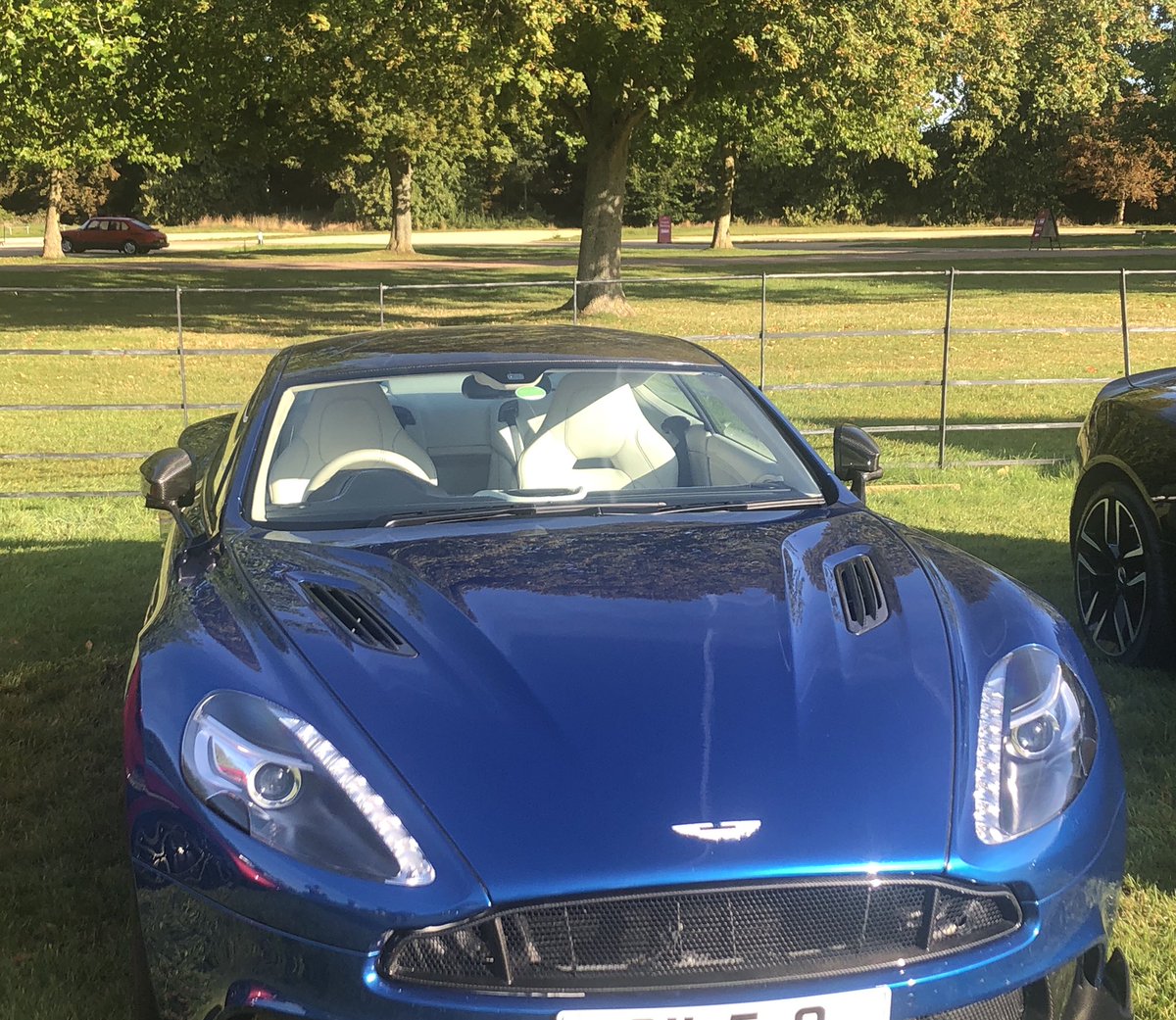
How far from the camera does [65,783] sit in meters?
4.76

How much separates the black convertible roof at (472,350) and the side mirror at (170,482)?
1.46 ft

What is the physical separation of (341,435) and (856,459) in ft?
5.31

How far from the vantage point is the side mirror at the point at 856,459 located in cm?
440

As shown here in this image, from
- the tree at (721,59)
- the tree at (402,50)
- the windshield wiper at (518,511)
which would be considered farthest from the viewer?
the tree at (721,59)

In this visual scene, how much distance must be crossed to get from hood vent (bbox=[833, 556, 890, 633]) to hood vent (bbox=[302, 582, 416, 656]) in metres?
0.98

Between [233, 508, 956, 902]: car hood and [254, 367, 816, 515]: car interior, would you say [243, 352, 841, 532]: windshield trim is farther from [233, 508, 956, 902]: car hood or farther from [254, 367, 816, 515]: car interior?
[233, 508, 956, 902]: car hood

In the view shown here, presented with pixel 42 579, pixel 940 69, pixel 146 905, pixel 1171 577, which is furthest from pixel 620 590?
pixel 940 69

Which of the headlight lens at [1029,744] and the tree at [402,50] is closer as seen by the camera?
the headlight lens at [1029,744]

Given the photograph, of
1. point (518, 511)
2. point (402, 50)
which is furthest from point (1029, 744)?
point (402, 50)

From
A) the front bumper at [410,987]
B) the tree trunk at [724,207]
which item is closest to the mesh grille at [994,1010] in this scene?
the front bumper at [410,987]

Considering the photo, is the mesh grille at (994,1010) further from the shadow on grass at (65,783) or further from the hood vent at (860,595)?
the shadow on grass at (65,783)

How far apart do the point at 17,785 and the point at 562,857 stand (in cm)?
303

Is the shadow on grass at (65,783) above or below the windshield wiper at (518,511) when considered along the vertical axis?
below

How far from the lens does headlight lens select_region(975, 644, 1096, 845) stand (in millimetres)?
2601
